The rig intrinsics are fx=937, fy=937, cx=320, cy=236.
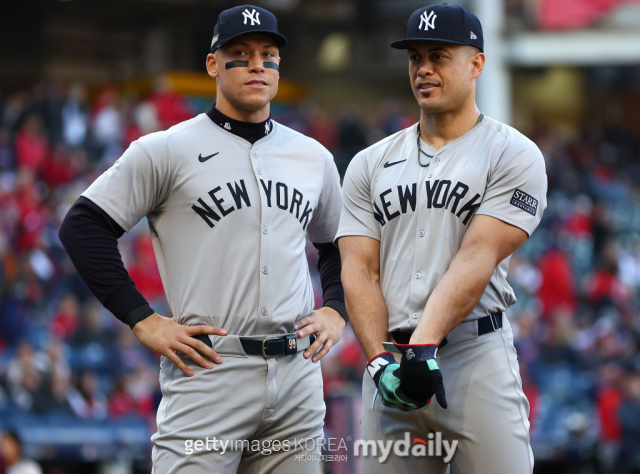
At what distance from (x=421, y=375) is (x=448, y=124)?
0.91m

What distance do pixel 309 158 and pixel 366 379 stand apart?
877 millimetres

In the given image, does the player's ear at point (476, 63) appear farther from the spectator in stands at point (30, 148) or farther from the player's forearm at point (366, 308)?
the spectator in stands at point (30, 148)

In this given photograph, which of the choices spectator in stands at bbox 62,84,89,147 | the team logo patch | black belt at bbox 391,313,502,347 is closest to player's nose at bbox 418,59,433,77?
the team logo patch

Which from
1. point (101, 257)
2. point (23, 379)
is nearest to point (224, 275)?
point (101, 257)

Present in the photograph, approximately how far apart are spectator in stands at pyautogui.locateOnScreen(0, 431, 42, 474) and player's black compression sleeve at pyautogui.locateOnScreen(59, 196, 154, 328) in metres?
5.25

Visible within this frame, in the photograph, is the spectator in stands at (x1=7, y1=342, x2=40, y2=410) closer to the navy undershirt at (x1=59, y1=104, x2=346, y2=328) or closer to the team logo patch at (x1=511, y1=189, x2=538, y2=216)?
the navy undershirt at (x1=59, y1=104, x2=346, y2=328)

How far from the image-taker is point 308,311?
348cm

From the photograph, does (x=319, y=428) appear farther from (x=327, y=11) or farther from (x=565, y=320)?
(x=327, y=11)

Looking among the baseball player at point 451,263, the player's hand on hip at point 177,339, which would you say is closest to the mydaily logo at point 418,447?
the baseball player at point 451,263

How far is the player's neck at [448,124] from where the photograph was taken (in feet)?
10.5

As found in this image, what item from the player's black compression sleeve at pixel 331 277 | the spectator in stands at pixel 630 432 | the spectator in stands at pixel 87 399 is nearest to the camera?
the player's black compression sleeve at pixel 331 277

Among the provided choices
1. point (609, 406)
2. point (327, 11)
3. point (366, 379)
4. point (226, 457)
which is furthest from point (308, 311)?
point (327, 11)

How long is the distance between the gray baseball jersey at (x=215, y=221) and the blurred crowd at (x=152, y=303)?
16.0 ft

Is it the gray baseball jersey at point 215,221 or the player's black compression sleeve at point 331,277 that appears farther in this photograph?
the player's black compression sleeve at point 331,277
